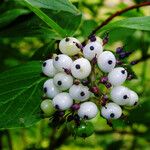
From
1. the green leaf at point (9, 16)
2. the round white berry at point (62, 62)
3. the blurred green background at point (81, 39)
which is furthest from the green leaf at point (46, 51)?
the round white berry at point (62, 62)

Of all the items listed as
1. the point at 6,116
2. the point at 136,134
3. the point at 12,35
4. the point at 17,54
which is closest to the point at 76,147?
the point at 136,134

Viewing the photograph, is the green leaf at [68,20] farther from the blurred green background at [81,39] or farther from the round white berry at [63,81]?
the round white berry at [63,81]

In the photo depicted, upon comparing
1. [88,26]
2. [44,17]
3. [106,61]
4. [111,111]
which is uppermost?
[88,26]

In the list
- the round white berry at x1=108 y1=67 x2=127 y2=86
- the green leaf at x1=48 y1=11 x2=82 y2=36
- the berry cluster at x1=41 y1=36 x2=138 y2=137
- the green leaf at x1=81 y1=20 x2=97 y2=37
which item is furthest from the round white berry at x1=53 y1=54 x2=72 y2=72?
the green leaf at x1=81 y1=20 x2=97 y2=37

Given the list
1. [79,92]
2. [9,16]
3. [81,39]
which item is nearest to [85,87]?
[79,92]

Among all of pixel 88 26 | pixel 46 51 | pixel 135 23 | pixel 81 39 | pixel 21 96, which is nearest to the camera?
pixel 135 23

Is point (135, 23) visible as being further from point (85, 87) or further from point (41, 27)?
point (41, 27)

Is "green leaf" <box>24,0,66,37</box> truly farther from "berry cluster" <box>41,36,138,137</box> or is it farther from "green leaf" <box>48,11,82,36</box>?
"green leaf" <box>48,11,82,36</box>
